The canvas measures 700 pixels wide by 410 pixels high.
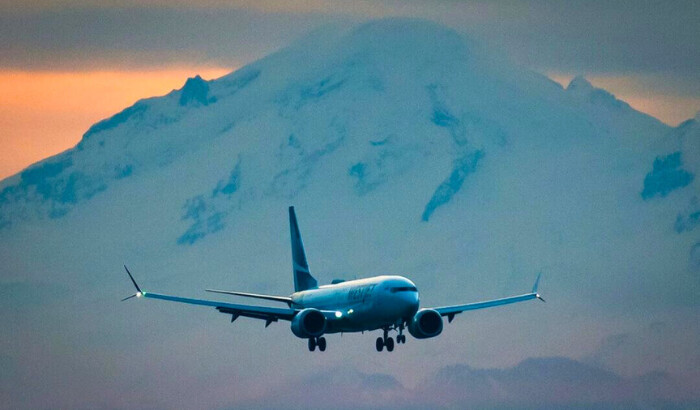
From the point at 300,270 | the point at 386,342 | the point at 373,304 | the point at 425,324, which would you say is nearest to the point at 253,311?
the point at 373,304

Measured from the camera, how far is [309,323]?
164125 millimetres

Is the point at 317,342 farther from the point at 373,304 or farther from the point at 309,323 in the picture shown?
the point at 373,304

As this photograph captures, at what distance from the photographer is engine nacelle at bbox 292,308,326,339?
164m

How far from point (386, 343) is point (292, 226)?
3504 cm

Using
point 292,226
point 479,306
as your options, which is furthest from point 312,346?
point 292,226

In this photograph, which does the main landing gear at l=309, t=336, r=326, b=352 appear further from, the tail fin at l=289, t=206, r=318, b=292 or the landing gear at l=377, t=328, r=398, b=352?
the tail fin at l=289, t=206, r=318, b=292

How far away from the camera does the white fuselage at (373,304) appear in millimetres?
161000

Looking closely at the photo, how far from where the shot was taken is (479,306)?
558ft

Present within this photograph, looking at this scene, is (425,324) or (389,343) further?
(389,343)

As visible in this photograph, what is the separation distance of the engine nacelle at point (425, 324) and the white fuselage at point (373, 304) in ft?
4.00

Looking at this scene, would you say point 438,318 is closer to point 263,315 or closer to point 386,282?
point 386,282

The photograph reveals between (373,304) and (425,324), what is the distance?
19.0 ft

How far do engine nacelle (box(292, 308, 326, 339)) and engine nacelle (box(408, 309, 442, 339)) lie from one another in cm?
800

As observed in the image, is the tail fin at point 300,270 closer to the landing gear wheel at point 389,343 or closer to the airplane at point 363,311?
the airplane at point 363,311
